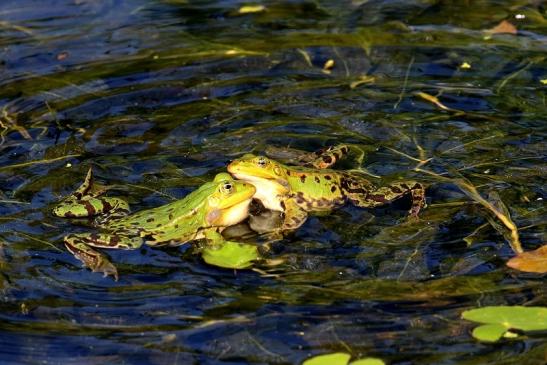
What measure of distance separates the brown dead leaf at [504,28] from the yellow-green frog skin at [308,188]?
3584 millimetres

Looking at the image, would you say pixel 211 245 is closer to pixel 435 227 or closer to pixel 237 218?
pixel 237 218

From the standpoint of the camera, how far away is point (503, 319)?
546cm

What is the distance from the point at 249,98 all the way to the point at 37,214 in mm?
2522

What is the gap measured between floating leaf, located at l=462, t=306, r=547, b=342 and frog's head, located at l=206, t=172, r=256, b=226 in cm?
191

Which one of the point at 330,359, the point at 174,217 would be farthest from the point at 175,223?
the point at 330,359

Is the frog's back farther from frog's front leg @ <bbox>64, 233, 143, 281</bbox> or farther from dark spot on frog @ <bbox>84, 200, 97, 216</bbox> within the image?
dark spot on frog @ <bbox>84, 200, 97, 216</bbox>

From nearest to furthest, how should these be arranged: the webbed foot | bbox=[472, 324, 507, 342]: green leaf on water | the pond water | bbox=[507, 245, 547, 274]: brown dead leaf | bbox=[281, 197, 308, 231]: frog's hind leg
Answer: bbox=[472, 324, 507, 342]: green leaf on water < the pond water < bbox=[507, 245, 547, 274]: brown dead leaf < the webbed foot < bbox=[281, 197, 308, 231]: frog's hind leg

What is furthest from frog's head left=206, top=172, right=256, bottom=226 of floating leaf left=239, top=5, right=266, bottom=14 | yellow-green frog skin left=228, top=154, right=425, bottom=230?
floating leaf left=239, top=5, right=266, bottom=14

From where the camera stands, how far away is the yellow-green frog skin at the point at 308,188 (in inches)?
273

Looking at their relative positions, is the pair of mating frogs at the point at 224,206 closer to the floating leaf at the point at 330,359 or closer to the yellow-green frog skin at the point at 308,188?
the yellow-green frog skin at the point at 308,188

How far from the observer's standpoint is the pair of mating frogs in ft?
21.4

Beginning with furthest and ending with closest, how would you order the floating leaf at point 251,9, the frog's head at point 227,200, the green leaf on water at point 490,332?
the floating leaf at point 251,9, the frog's head at point 227,200, the green leaf on water at point 490,332

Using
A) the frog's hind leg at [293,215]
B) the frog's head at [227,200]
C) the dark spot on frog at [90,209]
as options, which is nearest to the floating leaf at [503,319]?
the frog's hind leg at [293,215]

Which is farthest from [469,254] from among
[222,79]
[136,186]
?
[222,79]
